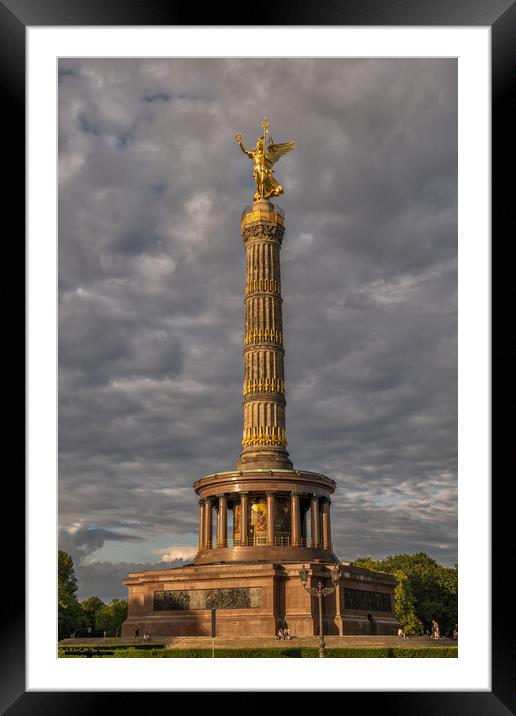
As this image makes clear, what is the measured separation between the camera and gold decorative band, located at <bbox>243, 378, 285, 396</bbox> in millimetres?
50125

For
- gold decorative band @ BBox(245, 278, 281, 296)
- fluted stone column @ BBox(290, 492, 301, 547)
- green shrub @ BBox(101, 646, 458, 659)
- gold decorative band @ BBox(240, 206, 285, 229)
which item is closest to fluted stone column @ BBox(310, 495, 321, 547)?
fluted stone column @ BBox(290, 492, 301, 547)

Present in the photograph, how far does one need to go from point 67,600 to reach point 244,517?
18687 mm

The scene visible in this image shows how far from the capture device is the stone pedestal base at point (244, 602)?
39.7m

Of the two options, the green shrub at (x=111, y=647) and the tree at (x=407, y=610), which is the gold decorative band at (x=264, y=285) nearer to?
the green shrub at (x=111, y=647)

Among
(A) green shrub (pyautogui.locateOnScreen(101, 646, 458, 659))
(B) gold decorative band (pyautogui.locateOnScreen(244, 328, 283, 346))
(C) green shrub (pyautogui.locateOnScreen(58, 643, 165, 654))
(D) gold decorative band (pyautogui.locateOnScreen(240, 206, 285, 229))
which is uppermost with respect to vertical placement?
(D) gold decorative band (pyautogui.locateOnScreen(240, 206, 285, 229))

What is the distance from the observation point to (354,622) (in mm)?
41969

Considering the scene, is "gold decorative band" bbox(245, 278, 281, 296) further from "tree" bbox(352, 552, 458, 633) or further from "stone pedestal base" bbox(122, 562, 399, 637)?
"tree" bbox(352, 552, 458, 633)

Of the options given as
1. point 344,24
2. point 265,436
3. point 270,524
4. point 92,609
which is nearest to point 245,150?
point 265,436

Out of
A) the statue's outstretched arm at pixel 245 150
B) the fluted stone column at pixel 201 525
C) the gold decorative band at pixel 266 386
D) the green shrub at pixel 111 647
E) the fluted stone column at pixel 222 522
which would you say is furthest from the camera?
the statue's outstretched arm at pixel 245 150

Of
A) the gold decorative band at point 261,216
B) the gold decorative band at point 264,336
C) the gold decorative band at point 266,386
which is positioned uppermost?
the gold decorative band at point 261,216

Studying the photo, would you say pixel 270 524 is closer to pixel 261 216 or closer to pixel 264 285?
pixel 264 285

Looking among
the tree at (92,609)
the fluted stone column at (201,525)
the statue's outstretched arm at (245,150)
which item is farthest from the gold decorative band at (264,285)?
the tree at (92,609)

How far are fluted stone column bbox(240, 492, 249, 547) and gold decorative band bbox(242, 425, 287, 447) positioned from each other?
412 cm

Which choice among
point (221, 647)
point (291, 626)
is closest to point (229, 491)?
point (291, 626)
